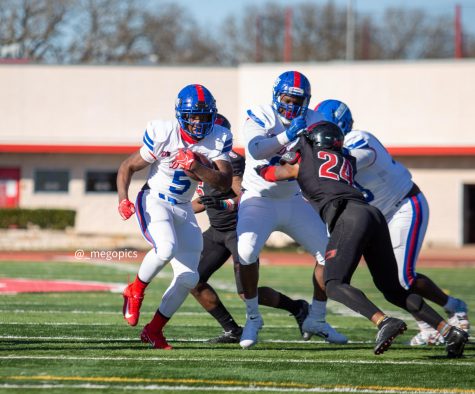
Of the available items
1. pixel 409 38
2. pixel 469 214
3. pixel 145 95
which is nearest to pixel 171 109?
pixel 145 95

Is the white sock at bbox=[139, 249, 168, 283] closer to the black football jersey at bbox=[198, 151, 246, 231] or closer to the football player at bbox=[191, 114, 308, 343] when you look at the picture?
the football player at bbox=[191, 114, 308, 343]

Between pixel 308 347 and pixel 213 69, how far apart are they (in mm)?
22162

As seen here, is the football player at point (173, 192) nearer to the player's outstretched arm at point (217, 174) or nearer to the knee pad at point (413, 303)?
the player's outstretched arm at point (217, 174)

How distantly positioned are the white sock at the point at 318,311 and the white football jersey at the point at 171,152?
1.46 m

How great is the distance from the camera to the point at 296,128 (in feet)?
24.0

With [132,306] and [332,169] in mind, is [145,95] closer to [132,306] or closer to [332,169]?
[132,306]

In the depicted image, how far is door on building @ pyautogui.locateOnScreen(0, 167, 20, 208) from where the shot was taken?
95.6ft

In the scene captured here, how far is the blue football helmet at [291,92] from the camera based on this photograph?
7707 millimetres

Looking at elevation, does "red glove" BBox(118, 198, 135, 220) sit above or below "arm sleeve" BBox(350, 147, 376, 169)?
below

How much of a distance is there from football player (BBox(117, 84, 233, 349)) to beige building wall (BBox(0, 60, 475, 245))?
68.3ft

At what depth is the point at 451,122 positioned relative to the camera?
28.2m

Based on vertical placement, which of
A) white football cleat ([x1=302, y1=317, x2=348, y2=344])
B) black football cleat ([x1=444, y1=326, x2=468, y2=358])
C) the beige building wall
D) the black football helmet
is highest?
the black football helmet

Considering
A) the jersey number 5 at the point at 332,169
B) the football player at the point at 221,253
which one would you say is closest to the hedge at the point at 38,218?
the football player at the point at 221,253

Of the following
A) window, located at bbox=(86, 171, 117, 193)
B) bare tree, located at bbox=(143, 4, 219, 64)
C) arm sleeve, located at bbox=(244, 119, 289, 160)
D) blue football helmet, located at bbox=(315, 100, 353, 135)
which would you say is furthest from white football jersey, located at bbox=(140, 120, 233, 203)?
bare tree, located at bbox=(143, 4, 219, 64)
